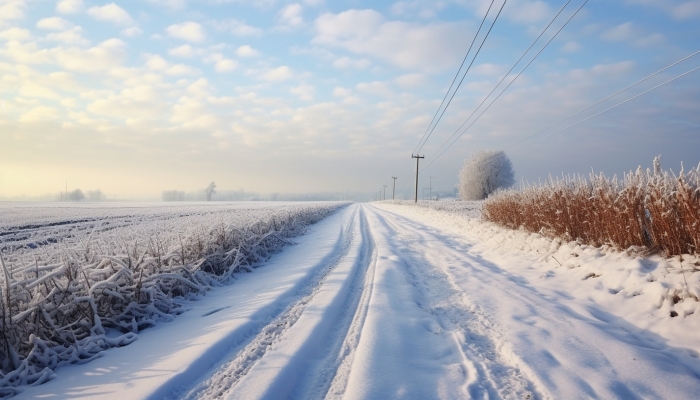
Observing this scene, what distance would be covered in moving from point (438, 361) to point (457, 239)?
30.9ft

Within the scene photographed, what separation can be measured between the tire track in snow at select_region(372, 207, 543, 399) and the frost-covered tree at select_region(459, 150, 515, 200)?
191 feet

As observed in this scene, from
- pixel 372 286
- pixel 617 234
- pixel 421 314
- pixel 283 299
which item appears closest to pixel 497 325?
pixel 421 314

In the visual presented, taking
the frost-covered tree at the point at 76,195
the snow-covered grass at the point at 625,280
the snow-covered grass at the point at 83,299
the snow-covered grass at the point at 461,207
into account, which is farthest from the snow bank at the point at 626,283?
the frost-covered tree at the point at 76,195

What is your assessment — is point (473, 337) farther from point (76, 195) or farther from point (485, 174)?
point (76, 195)

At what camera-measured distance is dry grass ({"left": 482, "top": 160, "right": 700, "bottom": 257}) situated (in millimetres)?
4672

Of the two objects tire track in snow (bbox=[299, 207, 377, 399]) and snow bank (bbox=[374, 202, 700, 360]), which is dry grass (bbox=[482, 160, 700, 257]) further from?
tire track in snow (bbox=[299, 207, 377, 399])

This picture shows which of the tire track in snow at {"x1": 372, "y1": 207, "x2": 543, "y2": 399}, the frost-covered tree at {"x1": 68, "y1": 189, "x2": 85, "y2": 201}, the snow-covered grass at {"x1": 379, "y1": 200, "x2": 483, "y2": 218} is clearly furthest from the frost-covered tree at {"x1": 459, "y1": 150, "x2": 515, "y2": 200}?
the frost-covered tree at {"x1": 68, "y1": 189, "x2": 85, "y2": 201}

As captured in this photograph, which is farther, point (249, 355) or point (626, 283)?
point (626, 283)

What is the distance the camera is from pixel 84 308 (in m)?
3.78

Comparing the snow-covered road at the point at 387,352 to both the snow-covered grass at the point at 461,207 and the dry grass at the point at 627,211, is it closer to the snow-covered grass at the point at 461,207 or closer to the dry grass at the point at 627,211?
the dry grass at the point at 627,211

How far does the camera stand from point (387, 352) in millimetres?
3074

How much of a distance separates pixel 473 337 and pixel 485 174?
204ft

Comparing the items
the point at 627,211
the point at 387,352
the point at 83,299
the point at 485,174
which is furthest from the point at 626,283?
the point at 485,174

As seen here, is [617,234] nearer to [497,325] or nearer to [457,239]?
[497,325]
